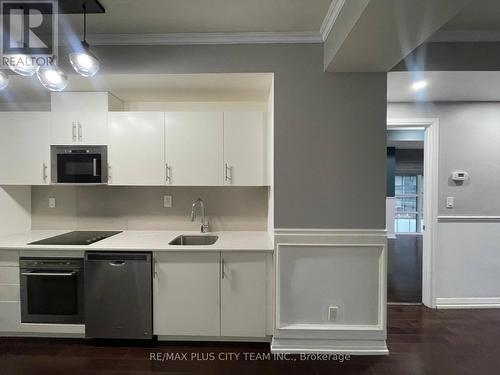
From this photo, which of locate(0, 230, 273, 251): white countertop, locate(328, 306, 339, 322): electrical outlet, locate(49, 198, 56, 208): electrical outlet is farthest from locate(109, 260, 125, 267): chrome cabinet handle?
locate(328, 306, 339, 322): electrical outlet

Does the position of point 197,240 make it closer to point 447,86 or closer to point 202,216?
point 202,216

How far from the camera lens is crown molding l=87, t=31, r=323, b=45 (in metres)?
2.28

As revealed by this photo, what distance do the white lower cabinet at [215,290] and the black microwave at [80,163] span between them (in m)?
1.05

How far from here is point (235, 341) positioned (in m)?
2.43

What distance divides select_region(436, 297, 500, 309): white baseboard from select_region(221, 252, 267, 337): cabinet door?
2203 millimetres

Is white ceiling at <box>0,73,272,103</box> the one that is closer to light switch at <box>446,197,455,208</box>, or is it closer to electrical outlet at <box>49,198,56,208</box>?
electrical outlet at <box>49,198,56,208</box>

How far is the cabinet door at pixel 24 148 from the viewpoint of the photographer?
270 centimetres

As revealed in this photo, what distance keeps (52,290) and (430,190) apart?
12.9 ft

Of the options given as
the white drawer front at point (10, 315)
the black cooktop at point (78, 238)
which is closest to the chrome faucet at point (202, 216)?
the black cooktop at point (78, 238)

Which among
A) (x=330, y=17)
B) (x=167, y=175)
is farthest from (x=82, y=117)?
(x=330, y=17)

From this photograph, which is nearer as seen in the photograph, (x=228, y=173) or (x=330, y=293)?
(x=330, y=293)

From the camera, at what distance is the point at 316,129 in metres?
2.31

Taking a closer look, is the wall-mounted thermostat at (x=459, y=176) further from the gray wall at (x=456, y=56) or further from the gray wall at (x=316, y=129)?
the gray wall at (x=316, y=129)

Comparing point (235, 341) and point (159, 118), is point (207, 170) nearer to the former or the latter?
point (159, 118)
